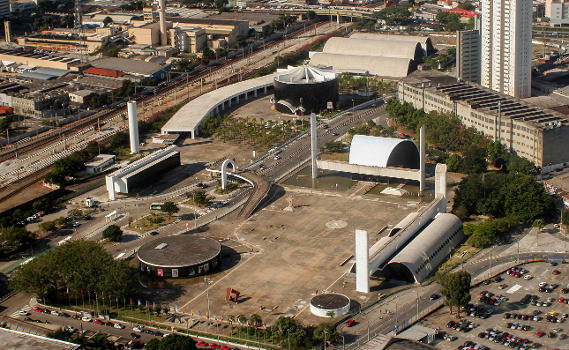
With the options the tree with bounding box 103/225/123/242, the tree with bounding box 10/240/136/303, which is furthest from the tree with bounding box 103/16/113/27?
the tree with bounding box 10/240/136/303

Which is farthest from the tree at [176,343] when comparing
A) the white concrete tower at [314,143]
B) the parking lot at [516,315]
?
the white concrete tower at [314,143]

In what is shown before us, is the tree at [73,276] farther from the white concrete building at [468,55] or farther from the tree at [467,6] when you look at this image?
the tree at [467,6]

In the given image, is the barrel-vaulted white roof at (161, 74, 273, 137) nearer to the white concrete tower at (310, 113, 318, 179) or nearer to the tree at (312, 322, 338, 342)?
the white concrete tower at (310, 113, 318, 179)

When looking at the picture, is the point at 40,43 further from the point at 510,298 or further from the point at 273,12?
the point at 510,298

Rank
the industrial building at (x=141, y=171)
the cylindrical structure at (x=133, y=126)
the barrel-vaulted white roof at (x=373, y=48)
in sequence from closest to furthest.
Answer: the industrial building at (x=141, y=171) < the cylindrical structure at (x=133, y=126) < the barrel-vaulted white roof at (x=373, y=48)

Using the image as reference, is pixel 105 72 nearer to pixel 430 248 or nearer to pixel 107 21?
pixel 107 21

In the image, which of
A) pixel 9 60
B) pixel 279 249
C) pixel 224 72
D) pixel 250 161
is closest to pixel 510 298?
pixel 279 249
